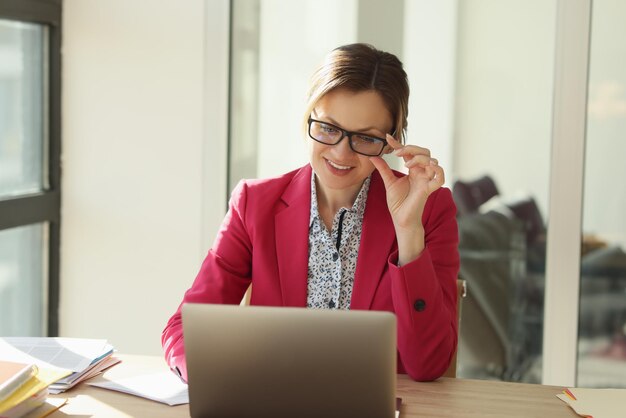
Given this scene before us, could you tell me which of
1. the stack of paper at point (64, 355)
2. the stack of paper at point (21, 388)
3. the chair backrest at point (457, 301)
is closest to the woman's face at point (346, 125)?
the chair backrest at point (457, 301)

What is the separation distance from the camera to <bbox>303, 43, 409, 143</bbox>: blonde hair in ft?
6.70

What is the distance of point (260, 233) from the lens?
215cm

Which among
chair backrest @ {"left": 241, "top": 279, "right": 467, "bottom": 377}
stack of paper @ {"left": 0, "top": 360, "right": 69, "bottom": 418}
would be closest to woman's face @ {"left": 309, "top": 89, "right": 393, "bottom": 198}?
chair backrest @ {"left": 241, "top": 279, "right": 467, "bottom": 377}

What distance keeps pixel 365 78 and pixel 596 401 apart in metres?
0.90

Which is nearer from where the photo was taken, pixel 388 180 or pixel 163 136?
pixel 388 180

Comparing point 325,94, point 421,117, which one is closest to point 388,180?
point 325,94

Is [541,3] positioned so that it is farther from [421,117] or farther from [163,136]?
[163,136]

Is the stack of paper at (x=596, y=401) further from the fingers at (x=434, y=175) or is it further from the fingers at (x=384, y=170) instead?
the fingers at (x=384, y=170)

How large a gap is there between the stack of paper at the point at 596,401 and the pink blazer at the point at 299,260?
0.29 m

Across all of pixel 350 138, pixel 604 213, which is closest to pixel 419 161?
pixel 350 138

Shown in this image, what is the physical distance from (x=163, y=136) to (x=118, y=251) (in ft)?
1.67

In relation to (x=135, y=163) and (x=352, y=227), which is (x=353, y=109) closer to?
(x=352, y=227)

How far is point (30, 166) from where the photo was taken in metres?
3.34

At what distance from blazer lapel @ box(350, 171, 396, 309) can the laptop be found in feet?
2.12
